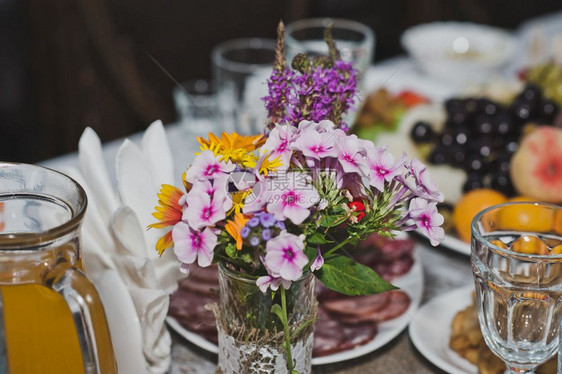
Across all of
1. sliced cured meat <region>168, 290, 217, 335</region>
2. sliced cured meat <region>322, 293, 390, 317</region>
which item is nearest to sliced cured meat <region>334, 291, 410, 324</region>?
sliced cured meat <region>322, 293, 390, 317</region>

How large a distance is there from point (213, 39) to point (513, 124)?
3.50 ft

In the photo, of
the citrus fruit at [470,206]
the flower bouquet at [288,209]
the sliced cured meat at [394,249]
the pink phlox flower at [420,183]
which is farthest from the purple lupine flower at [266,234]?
the citrus fruit at [470,206]

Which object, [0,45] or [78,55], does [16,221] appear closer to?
[78,55]

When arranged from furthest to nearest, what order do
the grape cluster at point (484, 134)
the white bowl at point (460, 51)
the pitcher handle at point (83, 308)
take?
1. the white bowl at point (460, 51)
2. the grape cluster at point (484, 134)
3. the pitcher handle at point (83, 308)

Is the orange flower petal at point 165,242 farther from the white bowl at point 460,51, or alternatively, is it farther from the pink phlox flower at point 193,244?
the white bowl at point 460,51

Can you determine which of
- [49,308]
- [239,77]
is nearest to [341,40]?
[239,77]

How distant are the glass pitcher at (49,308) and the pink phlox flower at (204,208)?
0.28 ft

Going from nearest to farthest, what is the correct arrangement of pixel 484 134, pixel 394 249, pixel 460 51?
pixel 394 249, pixel 484 134, pixel 460 51

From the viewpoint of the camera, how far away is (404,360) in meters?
→ 0.79

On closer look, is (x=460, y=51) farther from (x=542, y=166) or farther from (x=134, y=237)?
(x=134, y=237)

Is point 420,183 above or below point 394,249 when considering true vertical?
above

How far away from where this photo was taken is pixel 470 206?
3.31 feet

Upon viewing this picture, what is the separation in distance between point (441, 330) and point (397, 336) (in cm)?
5

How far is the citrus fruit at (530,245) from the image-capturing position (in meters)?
0.71
